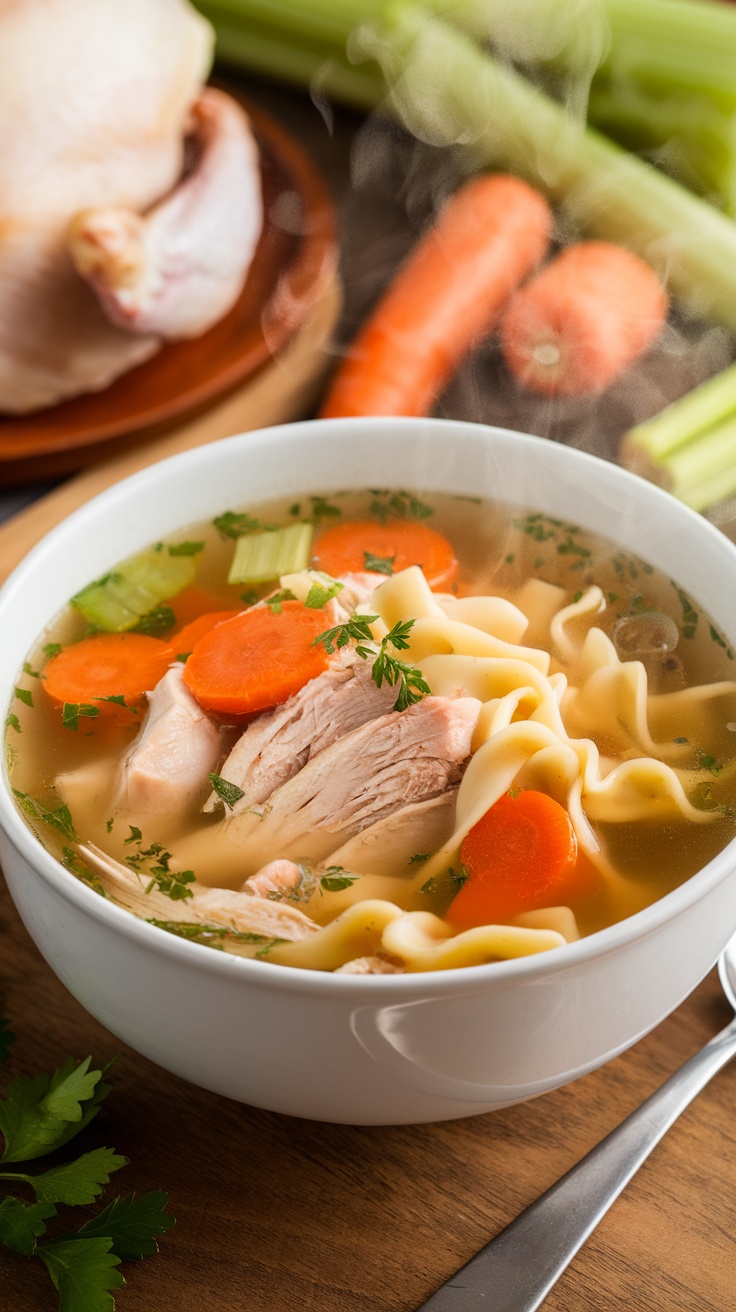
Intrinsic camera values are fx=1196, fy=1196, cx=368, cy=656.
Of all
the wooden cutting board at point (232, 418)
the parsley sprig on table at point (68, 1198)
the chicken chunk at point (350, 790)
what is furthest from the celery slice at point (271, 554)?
the parsley sprig on table at point (68, 1198)

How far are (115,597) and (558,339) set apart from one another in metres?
1.71

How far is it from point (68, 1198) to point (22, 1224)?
69mm

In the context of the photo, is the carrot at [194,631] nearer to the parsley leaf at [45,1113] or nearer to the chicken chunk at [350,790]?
the chicken chunk at [350,790]

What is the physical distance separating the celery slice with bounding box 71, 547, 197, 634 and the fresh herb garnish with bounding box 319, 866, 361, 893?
Result: 2.43 ft

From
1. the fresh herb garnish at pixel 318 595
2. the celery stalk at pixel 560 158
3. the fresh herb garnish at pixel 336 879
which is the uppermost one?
the celery stalk at pixel 560 158

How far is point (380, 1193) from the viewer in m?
1.79

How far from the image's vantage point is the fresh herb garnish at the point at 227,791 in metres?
2.11

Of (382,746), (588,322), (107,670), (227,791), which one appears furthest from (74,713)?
(588,322)

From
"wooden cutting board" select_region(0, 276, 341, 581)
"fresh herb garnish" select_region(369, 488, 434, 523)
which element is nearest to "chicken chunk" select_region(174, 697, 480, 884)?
"fresh herb garnish" select_region(369, 488, 434, 523)

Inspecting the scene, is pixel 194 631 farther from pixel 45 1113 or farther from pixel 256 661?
pixel 45 1113

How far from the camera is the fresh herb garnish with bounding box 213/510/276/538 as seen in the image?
2611mm

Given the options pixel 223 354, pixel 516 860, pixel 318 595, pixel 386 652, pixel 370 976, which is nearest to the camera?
pixel 370 976

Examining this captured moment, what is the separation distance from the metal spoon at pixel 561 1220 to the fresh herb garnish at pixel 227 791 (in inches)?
32.0

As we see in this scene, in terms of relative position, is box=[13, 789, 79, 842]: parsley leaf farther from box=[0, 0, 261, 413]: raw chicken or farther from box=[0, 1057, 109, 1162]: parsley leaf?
box=[0, 0, 261, 413]: raw chicken
